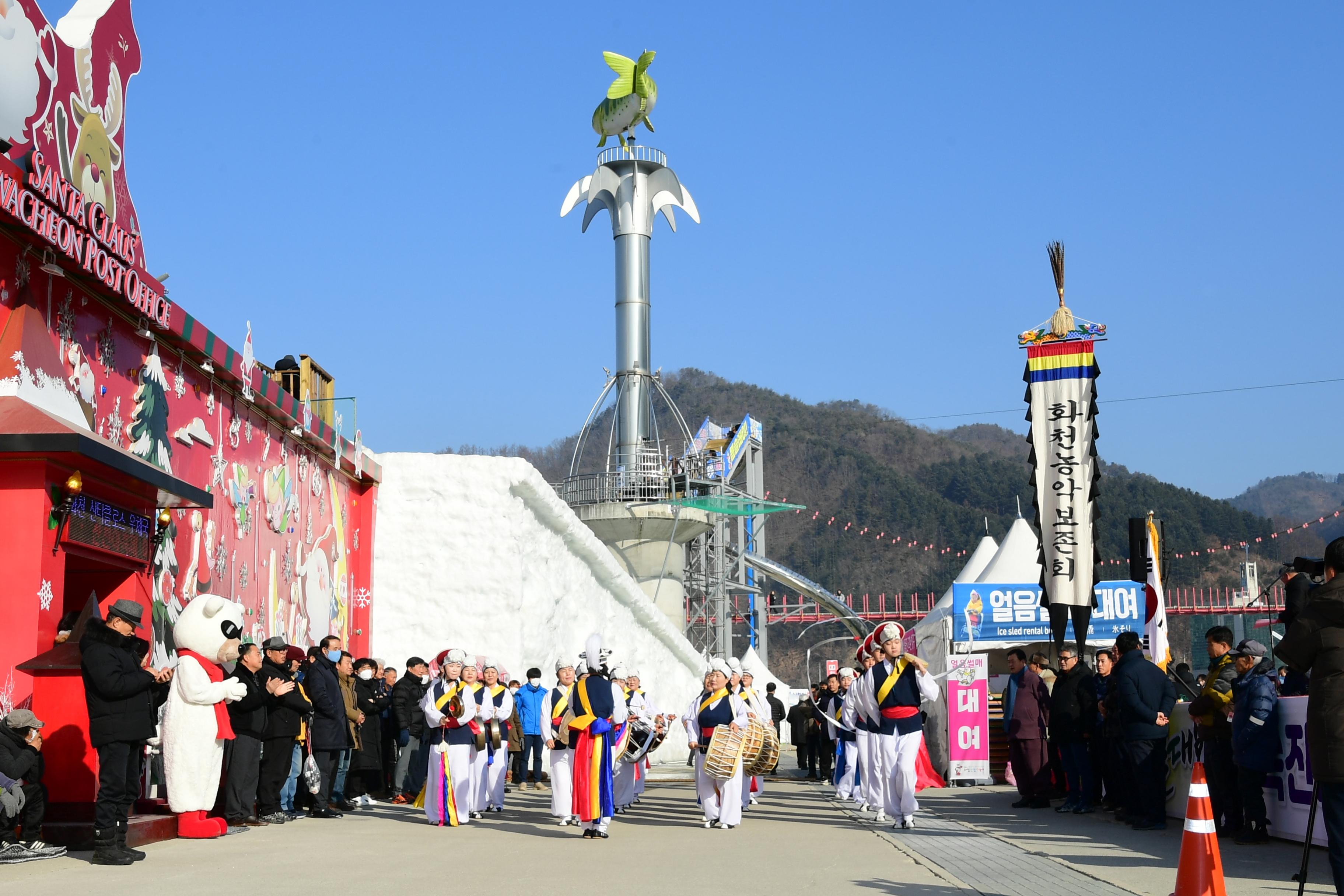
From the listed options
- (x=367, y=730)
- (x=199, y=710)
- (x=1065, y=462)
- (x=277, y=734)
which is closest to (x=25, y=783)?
(x=199, y=710)

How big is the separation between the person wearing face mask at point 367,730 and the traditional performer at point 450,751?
1323 mm

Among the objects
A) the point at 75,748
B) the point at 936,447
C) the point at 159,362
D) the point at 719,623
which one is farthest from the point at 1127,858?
the point at 936,447

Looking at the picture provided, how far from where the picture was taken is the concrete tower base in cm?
3856

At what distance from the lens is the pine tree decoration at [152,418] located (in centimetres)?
1167

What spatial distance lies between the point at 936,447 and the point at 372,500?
12553 cm

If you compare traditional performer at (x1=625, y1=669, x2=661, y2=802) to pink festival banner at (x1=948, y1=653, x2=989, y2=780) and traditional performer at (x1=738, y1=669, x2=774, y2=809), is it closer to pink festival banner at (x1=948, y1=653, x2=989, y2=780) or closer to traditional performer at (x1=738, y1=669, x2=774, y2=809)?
traditional performer at (x1=738, y1=669, x2=774, y2=809)

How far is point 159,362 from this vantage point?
40.0ft

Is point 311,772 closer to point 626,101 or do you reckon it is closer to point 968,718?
point 968,718

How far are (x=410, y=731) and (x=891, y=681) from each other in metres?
5.44

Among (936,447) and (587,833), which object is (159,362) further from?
(936,447)

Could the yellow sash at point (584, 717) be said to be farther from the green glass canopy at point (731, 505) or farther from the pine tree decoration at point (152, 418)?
the green glass canopy at point (731, 505)

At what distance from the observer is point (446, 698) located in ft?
41.0

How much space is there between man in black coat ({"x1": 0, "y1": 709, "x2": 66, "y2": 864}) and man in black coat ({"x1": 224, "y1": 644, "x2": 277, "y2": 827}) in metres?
2.26

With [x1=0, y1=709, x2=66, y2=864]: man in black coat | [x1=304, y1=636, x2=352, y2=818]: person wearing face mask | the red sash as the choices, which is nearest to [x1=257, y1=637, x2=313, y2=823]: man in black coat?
[x1=304, y1=636, x2=352, y2=818]: person wearing face mask
